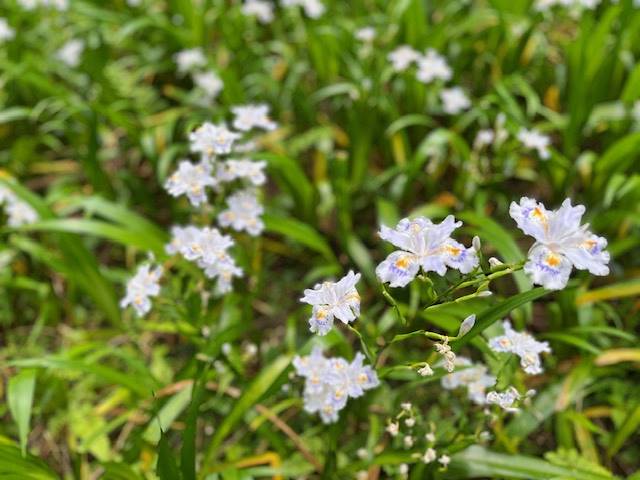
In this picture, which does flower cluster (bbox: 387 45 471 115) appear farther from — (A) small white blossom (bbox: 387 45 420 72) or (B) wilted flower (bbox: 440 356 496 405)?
(B) wilted flower (bbox: 440 356 496 405)

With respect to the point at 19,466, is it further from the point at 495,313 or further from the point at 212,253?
the point at 495,313

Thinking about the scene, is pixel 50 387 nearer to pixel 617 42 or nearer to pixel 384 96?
pixel 384 96

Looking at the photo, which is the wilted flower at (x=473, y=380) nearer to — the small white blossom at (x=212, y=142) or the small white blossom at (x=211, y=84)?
the small white blossom at (x=212, y=142)

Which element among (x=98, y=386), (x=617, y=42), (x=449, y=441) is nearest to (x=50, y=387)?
(x=98, y=386)

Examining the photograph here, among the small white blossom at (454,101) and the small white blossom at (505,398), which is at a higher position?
the small white blossom at (454,101)

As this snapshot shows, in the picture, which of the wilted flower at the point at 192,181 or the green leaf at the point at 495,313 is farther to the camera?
the wilted flower at the point at 192,181

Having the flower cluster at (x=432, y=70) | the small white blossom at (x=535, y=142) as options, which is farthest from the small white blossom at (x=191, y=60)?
the small white blossom at (x=535, y=142)
